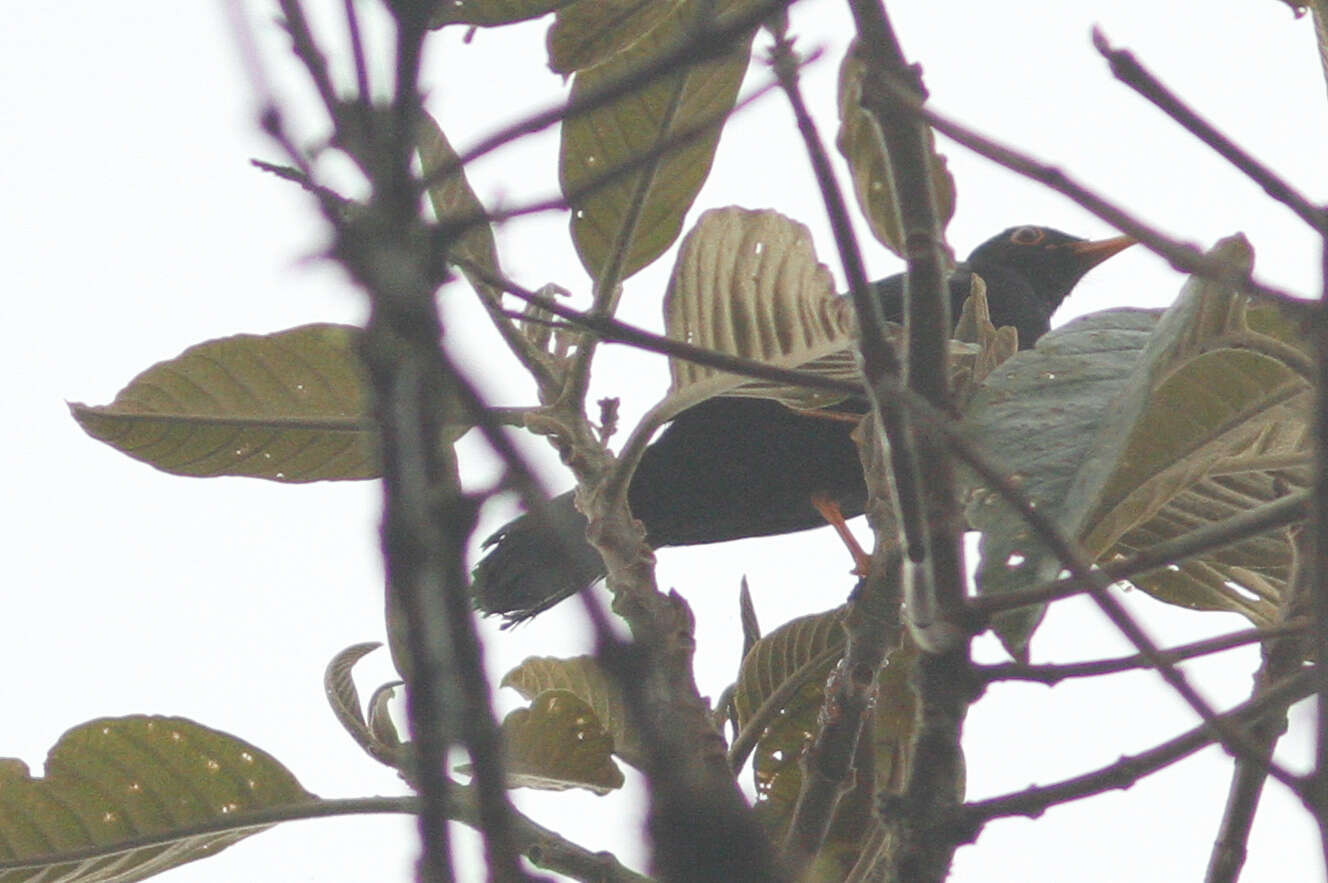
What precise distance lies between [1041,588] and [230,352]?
1396 mm

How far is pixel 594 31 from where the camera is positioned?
1915mm

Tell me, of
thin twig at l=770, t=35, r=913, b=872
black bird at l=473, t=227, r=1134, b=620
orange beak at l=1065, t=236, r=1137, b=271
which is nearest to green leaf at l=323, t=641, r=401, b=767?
thin twig at l=770, t=35, r=913, b=872

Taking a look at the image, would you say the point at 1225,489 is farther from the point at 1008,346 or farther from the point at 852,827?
the point at 852,827

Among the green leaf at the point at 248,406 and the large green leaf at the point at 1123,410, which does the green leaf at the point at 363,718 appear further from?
the large green leaf at the point at 1123,410

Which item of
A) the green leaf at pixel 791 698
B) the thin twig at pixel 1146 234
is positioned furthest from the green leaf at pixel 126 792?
the thin twig at pixel 1146 234

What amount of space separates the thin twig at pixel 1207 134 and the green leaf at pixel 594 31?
3.99 feet

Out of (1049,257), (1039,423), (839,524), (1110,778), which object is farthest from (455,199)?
(1049,257)

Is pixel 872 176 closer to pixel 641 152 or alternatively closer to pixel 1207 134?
pixel 641 152

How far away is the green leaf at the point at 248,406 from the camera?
7.10 feet

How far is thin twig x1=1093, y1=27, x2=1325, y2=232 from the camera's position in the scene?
0.71 m

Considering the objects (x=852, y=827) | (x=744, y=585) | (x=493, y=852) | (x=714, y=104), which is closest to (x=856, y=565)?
(x=744, y=585)

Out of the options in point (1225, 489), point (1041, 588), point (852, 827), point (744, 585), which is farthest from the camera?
point (744, 585)

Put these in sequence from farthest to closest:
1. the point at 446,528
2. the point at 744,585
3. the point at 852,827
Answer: the point at 744,585 → the point at 852,827 → the point at 446,528

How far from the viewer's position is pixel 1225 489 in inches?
72.2
